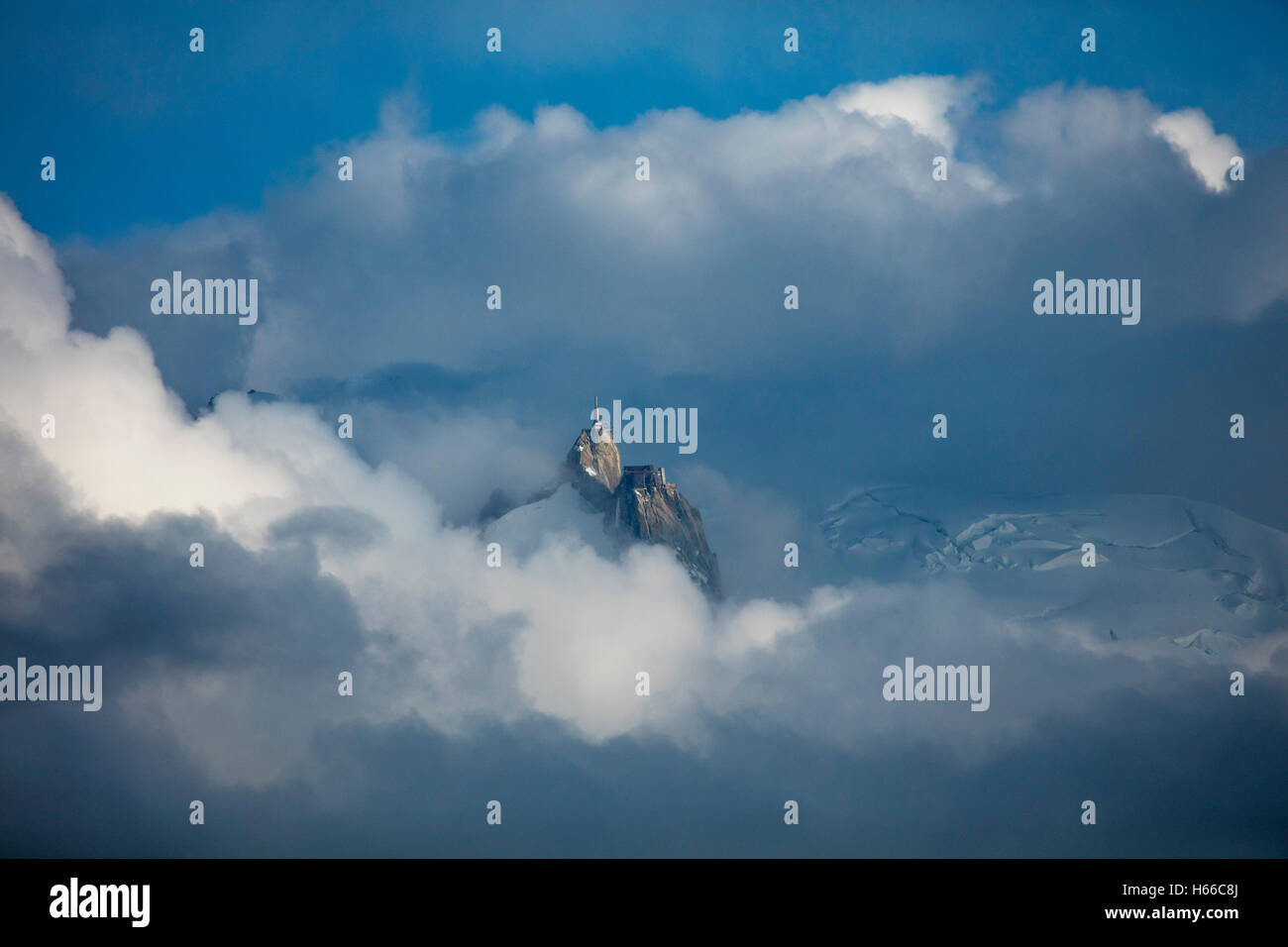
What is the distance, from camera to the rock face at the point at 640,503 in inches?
1435

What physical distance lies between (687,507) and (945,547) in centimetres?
1054

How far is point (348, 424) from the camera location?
29.6 m

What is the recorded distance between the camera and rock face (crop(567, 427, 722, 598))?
1435 inches

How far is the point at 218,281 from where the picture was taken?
85.9 ft

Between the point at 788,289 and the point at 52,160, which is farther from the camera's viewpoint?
the point at 788,289

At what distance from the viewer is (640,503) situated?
37.9 meters

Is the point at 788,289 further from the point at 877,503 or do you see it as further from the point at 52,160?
the point at 52,160

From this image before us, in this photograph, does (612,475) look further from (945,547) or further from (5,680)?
(5,680)

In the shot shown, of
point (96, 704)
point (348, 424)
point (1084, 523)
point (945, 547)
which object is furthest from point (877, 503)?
point (96, 704)

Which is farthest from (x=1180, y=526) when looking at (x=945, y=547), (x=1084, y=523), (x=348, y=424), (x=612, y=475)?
(x=348, y=424)

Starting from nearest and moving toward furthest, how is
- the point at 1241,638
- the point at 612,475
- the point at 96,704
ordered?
the point at 96,704 → the point at 1241,638 → the point at 612,475
